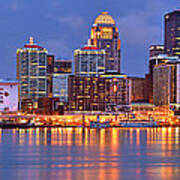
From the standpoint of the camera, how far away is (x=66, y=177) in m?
36.7

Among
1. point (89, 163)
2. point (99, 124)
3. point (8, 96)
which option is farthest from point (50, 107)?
point (89, 163)

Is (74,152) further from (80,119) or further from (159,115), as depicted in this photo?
(159,115)

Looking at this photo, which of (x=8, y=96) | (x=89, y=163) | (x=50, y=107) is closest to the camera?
(x=89, y=163)

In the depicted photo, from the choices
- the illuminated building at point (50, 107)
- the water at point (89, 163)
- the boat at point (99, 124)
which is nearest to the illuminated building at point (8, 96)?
the boat at point (99, 124)

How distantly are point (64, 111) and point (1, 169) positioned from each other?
155 meters

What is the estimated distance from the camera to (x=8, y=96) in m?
156

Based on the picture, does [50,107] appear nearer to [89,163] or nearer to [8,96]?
[8,96]

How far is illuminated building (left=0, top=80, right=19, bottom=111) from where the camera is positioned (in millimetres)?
155788

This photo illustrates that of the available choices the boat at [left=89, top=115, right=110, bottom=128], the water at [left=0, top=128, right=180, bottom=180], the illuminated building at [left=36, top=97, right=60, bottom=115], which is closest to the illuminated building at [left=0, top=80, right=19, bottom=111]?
the boat at [left=89, top=115, right=110, bottom=128]

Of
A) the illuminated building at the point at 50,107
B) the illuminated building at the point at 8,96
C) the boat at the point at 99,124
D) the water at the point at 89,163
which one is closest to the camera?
the water at the point at 89,163

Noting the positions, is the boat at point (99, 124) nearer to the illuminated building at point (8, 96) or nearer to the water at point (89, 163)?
the illuminated building at point (8, 96)

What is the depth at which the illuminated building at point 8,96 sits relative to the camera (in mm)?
155788

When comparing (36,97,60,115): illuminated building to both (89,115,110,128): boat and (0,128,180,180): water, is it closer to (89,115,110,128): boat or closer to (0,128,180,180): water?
(89,115,110,128): boat

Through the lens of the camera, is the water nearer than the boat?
Yes
